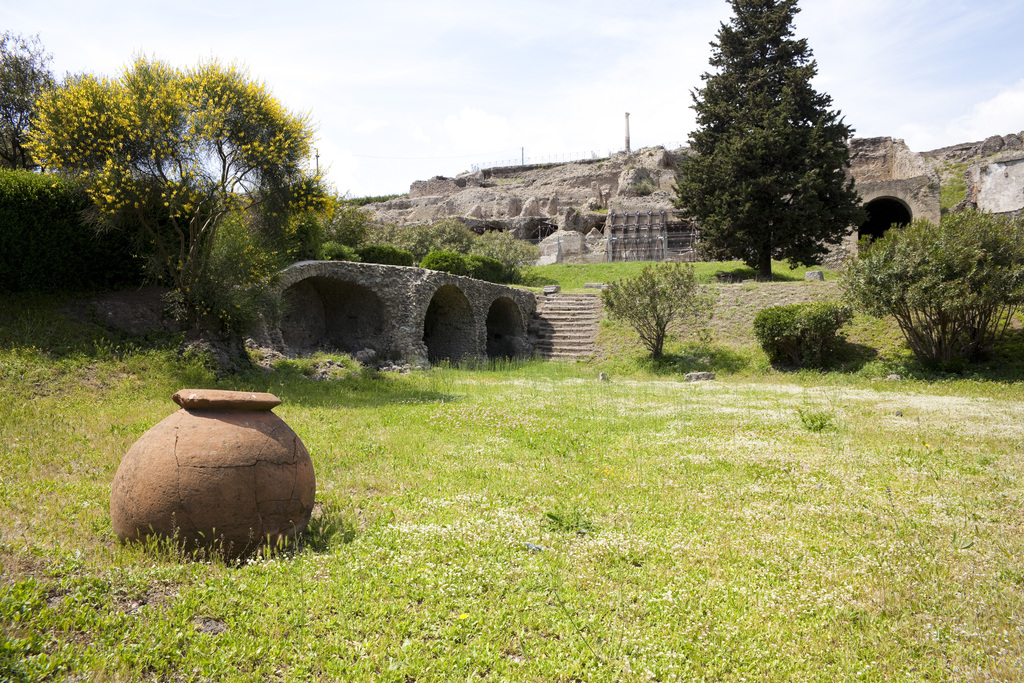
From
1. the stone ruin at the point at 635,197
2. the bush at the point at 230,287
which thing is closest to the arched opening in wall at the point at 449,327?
the bush at the point at 230,287

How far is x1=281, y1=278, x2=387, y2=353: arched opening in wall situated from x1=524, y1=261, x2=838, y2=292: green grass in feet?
40.6

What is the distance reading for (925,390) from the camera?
14172mm

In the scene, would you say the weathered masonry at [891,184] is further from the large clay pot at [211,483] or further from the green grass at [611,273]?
the large clay pot at [211,483]

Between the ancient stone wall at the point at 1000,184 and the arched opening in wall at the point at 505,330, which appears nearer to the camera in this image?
the arched opening in wall at the point at 505,330

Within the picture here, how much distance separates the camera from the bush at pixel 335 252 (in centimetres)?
1916

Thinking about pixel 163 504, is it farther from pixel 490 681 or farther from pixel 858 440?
pixel 858 440

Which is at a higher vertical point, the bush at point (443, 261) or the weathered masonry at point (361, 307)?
the bush at point (443, 261)

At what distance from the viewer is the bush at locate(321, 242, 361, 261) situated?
19.2 meters

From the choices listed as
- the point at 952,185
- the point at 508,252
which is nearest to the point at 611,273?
the point at 508,252

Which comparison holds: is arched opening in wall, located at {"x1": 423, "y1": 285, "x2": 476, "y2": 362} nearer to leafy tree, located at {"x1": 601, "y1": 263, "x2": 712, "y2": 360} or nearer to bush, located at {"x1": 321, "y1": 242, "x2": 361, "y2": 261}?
bush, located at {"x1": 321, "y1": 242, "x2": 361, "y2": 261}

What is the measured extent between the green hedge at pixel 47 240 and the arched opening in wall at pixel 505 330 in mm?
13429

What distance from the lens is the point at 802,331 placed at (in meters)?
17.5

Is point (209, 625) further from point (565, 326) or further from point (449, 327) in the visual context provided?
point (565, 326)

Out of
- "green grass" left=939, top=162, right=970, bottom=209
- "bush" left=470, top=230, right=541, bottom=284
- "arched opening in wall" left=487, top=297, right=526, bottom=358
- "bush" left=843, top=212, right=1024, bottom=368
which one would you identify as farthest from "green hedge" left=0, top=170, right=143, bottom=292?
"green grass" left=939, top=162, right=970, bottom=209
